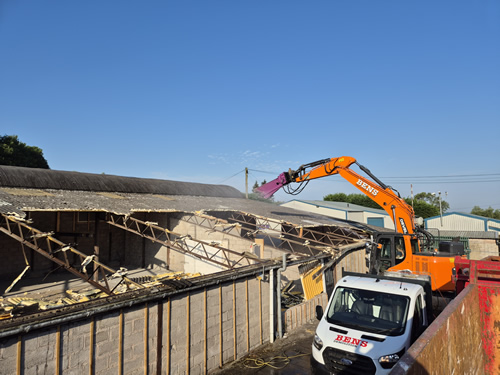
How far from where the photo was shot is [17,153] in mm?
34875

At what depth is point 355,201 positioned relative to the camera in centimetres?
6619

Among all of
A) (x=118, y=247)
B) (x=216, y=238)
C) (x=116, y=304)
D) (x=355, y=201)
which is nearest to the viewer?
(x=116, y=304)

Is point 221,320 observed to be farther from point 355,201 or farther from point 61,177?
point 355,201

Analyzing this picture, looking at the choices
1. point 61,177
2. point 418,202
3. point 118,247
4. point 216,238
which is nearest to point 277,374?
point 216,238

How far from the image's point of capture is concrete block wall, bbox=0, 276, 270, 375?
484 centimetres

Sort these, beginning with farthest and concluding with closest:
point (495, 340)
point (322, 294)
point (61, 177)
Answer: point (61, 177) → point (322, 294) → point (495, 340)

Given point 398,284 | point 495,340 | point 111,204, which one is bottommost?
point 495,340

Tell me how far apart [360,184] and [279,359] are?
31.5 ft

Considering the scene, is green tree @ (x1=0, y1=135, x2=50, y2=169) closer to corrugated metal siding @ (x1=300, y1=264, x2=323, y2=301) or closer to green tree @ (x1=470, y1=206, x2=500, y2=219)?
corrugated metal siding @ (x1=300, y1=264, x2=323, y2=301)

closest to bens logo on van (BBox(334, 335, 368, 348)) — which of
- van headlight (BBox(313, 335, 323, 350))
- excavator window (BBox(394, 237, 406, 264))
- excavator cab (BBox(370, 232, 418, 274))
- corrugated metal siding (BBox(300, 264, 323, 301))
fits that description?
van headlight (BBox(313, 335, 323, 350))

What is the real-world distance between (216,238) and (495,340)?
1323 cm

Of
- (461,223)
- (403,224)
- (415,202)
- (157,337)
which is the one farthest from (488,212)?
(157,337)

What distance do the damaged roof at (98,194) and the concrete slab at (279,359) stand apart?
321 inches

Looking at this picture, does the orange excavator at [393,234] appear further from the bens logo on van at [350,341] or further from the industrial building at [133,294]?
the bens logo on van at [350,341]
